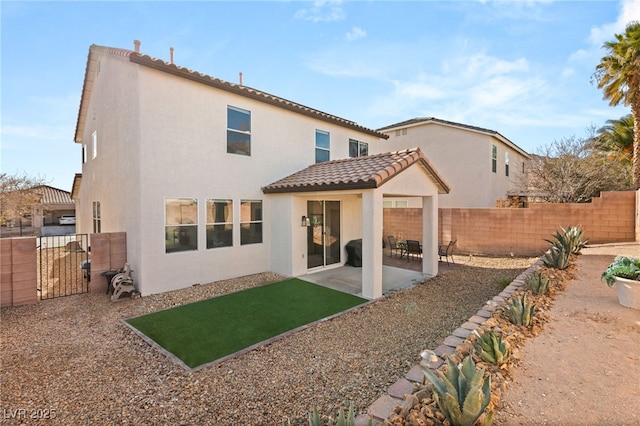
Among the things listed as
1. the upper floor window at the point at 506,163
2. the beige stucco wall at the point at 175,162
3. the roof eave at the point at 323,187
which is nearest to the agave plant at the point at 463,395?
the roof eave at the point at 323,187

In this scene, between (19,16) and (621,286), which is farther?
(19,16)

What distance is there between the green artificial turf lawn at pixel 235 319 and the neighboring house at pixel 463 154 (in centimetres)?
1431

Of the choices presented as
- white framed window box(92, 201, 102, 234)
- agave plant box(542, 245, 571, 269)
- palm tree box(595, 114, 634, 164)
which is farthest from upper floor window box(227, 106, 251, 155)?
palm tree box(595, 114, 634, 164)

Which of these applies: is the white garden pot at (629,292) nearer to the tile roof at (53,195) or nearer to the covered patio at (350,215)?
the covered patio at (350,215)

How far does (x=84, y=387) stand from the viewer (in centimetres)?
434

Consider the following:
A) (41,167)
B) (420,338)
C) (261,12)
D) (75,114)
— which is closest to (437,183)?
(420,338)

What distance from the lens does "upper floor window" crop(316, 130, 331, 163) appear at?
1324 centimetres

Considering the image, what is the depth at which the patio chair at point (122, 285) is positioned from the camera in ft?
26.6

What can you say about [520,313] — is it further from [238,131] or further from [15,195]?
[15,195]

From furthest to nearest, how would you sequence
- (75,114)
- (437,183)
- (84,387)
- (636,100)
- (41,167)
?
(41,167) < (75,114) < (636,100) < (437,183) < (84,387)

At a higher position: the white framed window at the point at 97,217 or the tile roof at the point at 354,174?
the tile roof at the point at 354,174

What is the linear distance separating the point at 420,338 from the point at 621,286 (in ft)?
13.8

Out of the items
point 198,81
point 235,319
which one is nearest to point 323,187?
point 235,319

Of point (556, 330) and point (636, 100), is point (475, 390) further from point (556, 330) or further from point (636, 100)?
point (636, 100)
